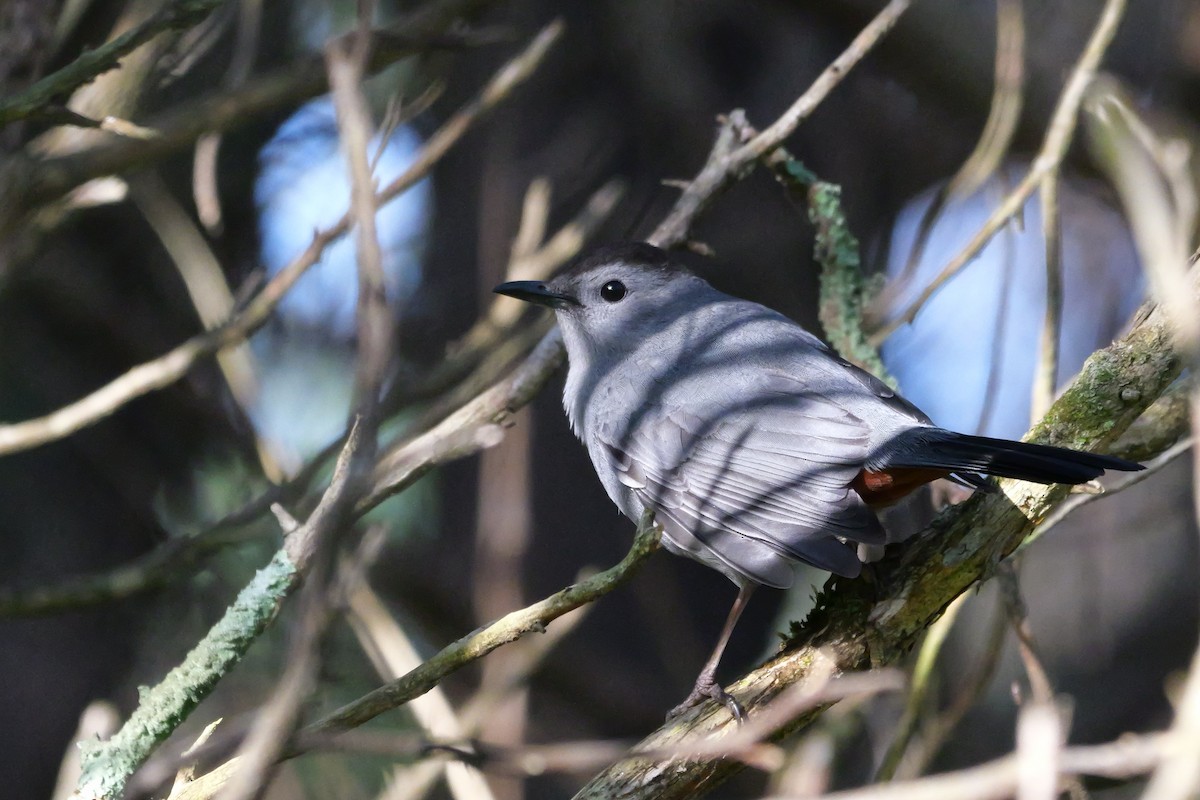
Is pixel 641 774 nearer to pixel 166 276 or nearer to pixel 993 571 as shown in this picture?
pixel 993 571

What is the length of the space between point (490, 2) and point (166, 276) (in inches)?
97.1

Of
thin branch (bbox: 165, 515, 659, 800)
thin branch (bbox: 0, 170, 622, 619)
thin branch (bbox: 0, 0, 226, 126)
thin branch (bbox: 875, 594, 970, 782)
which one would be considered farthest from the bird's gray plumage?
thin branch (bbox: 0, 0, 226, 126)

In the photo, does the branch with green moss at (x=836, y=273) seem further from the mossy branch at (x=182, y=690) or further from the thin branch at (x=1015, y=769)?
the thin branch at (x=1015, y=769)

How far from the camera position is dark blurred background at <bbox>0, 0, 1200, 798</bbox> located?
15.7 ft

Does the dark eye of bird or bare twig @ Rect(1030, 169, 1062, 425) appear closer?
bare twig @ Rect(1030, 169, 1062, 425)

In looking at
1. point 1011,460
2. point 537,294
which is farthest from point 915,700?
point 537,294

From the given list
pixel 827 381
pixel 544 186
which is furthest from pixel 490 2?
pixel 827 381

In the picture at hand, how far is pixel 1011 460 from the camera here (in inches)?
97.0

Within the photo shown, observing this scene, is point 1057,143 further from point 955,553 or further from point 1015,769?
point 1015,769

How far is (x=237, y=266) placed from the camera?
5.39 metres

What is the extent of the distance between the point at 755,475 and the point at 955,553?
0.65 meters

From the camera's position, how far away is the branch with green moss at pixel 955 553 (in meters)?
2.54

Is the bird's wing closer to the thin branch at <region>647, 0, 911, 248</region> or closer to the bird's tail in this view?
the bird's tail

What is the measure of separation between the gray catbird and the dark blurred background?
744 mm
